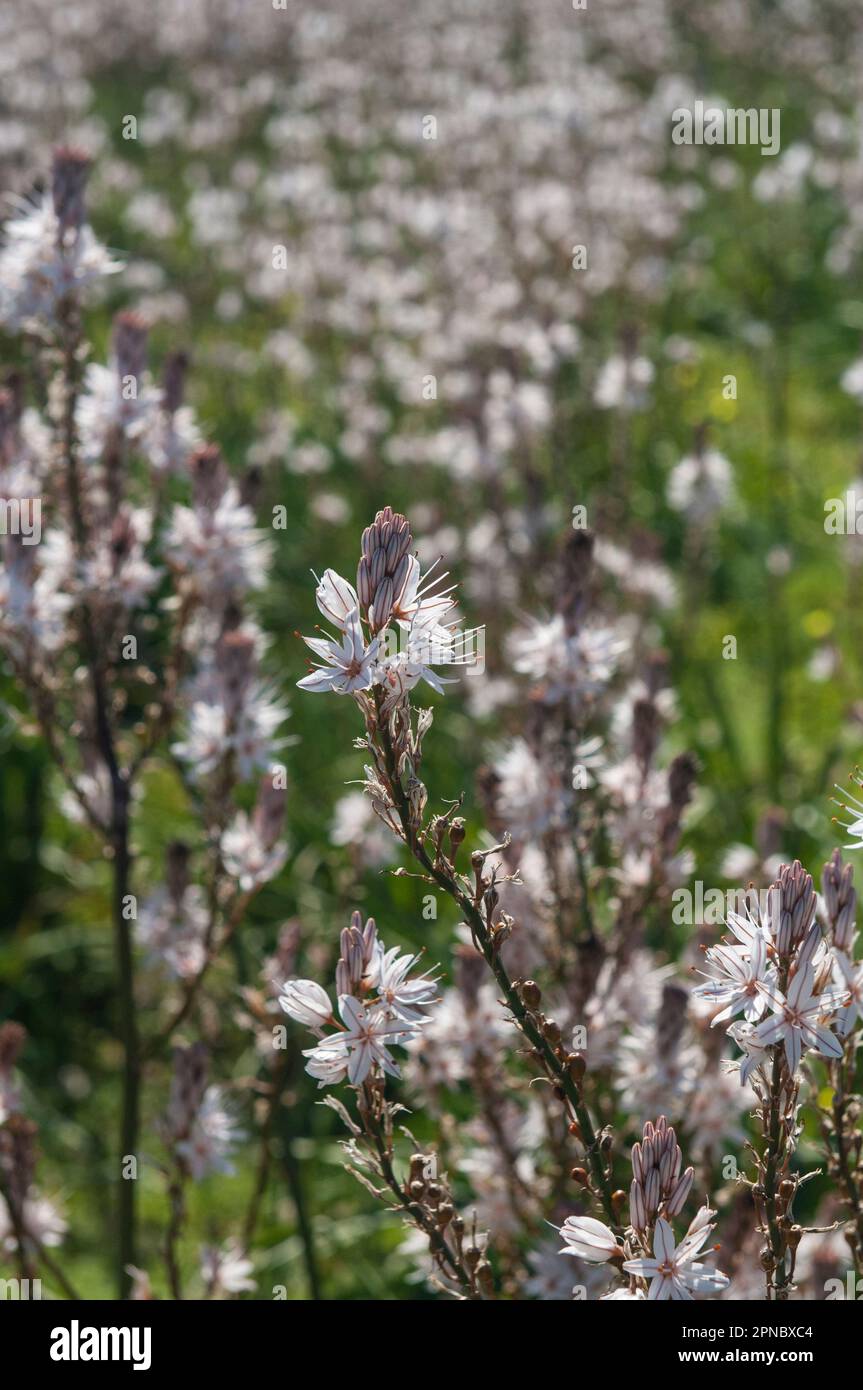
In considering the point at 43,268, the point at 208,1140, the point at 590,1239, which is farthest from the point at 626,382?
the point at 590,1239

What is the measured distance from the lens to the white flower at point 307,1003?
5.91ft

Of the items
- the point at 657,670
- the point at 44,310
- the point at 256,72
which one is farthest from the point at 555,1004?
the point at 256,72

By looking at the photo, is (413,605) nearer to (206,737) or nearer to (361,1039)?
(361,1039)

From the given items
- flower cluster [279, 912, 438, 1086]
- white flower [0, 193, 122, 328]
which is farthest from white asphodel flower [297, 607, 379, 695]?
white flower [0, 193, 122, 328]

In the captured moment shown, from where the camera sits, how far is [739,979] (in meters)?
1.72

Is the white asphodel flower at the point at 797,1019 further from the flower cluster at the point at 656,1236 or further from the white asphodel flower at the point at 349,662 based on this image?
the white asphodel flower at the point at 349,662

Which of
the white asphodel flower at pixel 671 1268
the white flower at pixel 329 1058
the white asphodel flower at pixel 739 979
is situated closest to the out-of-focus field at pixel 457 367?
the white asphodel flower at pixel 739 979

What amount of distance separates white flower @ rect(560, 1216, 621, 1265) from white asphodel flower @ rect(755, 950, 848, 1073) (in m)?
0.28

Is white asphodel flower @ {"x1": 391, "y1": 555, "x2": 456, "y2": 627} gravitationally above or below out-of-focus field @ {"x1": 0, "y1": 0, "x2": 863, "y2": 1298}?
below

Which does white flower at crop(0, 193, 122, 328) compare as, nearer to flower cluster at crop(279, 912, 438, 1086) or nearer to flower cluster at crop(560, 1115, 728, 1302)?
flower cluster at crop(279, 912, 438, 1086)

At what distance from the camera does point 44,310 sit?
2814 mm

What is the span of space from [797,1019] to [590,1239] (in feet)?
1.11

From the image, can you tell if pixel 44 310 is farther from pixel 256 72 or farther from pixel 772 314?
pixel 256 72

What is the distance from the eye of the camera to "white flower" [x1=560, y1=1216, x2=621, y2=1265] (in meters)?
1.60
